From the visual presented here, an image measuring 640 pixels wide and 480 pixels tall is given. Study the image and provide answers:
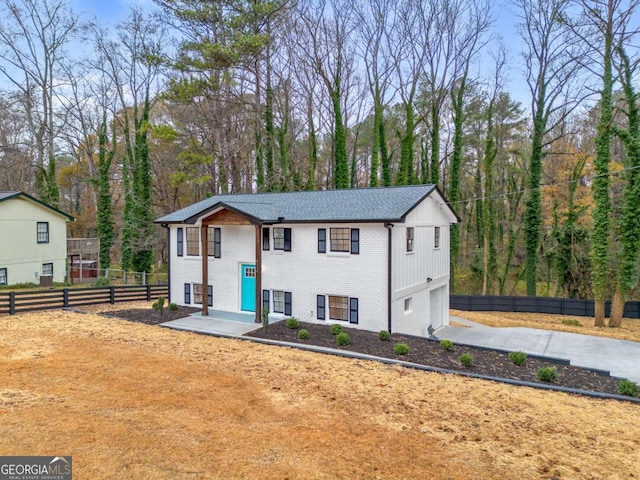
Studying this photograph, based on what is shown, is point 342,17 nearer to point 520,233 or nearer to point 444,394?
point 520,233

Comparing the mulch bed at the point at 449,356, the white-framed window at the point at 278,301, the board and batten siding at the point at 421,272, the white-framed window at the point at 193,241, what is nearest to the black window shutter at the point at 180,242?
the white-framed window at the point at 193,241

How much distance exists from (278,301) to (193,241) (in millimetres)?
4823

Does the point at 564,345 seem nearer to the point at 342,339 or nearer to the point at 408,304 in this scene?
the point at 408,304

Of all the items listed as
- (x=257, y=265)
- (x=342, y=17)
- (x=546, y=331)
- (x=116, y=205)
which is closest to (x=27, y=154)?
(x=116, y=205)

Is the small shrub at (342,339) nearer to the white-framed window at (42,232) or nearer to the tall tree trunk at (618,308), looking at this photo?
the tall tree trunk at (618,308)

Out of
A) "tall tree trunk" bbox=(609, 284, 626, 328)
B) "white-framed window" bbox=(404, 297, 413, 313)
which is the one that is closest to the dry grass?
"tall tree trunk" bbox=(609, 284, 626, 328)

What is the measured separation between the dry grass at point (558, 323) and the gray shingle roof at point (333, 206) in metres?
8.38

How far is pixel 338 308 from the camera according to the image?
1433 cm

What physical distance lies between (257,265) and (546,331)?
1230 cm

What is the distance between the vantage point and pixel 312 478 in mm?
5156

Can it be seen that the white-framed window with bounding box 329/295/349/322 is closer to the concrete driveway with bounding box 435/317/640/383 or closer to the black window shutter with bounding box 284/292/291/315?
the black window shutter with bounding box 284/292/291/315

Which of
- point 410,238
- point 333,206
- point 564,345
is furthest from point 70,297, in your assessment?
point 564,345

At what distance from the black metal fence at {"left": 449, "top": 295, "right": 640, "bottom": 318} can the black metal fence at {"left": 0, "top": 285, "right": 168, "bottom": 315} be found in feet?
59.0

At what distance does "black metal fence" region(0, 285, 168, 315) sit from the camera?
15781 mm
